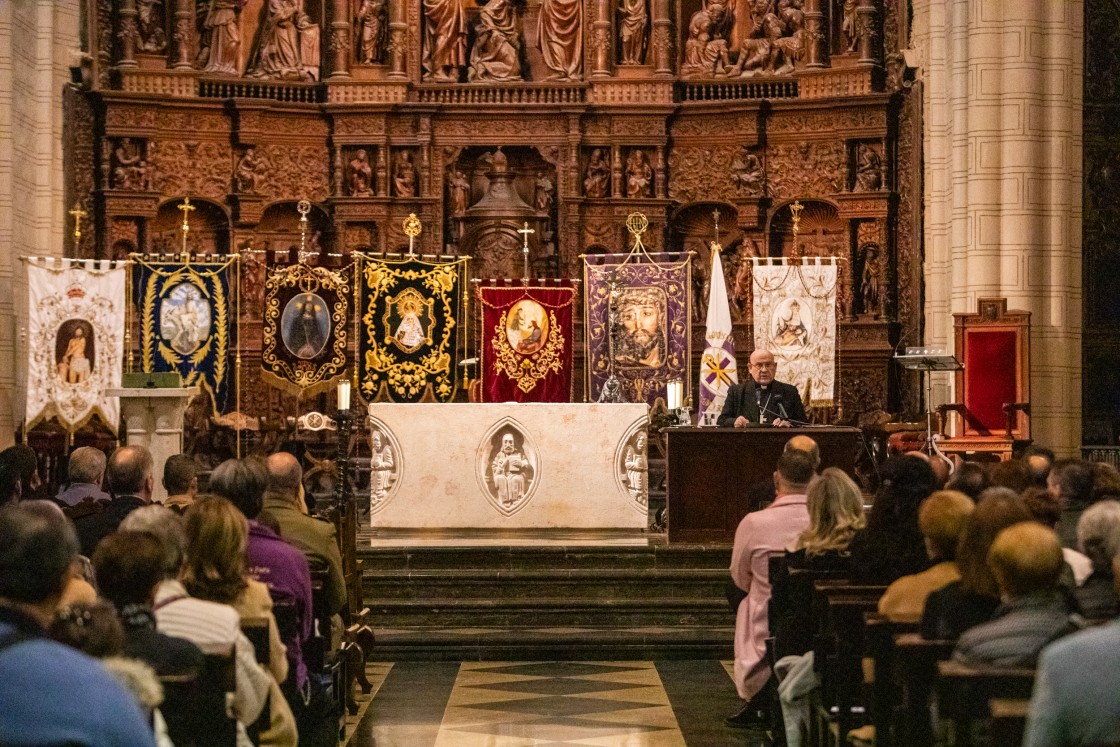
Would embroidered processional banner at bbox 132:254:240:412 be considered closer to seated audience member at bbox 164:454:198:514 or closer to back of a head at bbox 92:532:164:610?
seated audience member at bbox 164:454:198:514

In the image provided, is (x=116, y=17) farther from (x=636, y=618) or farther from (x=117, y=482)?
(x=117, y=482)

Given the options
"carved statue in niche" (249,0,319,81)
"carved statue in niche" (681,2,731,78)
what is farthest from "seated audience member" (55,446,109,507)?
"carved statue in niche" (681,2,731,78)

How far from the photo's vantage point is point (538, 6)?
19.6m

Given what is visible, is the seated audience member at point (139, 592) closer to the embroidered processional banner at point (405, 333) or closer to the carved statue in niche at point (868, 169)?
the embroidered processional banner at point (405, 333)

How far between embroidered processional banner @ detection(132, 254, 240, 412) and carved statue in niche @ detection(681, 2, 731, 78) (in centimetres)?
588

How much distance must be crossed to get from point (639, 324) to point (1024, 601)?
1196 centimetres

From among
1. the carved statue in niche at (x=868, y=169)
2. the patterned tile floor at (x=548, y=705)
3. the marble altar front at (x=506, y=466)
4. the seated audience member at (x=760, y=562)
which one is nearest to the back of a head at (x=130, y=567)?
the patterned tile floor at (x=548, y=705)

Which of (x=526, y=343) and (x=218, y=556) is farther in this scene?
(x=526, y=343)

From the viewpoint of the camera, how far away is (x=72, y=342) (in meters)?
16.3

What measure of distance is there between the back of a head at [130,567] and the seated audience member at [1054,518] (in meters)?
3.05

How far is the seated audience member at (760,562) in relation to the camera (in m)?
8.42

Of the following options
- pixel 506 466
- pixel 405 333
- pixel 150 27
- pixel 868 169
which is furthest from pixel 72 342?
pixel 868 169

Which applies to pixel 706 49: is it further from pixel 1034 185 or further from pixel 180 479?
pixel 180 479

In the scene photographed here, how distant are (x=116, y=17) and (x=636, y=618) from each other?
1054 cm
